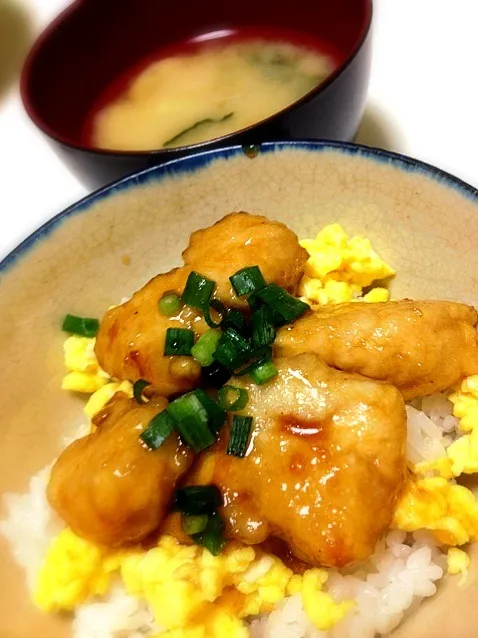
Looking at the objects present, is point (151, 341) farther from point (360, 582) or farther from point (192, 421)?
point (360, 582)

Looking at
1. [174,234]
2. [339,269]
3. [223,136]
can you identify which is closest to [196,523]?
[339,269]

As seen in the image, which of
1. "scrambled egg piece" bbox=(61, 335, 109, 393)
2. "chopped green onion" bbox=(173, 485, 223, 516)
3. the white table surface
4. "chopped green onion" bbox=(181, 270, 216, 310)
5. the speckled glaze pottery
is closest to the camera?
"chopped green onion" bbox=(173, 485, 223, 516)

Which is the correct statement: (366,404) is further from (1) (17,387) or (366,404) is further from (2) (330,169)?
(1) (17,387)

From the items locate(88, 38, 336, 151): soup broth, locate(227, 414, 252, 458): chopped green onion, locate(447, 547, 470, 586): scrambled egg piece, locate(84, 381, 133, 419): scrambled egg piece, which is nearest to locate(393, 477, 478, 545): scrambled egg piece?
locate(447, 547, 470, 586): scrambled egg piece

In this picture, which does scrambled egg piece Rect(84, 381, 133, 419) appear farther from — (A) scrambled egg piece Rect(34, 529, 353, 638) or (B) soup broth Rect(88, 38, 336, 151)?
(B) soup broth Rect(88, 38, 336, 151)

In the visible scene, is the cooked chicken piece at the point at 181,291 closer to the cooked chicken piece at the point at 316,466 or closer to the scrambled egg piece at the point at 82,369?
the scrambled egg piece at the point at 82,369

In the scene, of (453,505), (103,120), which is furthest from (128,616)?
(103,120)

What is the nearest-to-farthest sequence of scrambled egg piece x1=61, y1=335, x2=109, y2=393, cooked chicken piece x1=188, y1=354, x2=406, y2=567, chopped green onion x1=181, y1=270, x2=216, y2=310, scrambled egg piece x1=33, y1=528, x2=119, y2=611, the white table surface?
cooked chicken piece x1=188, y1=354, x2=406, y2=567 → scrambled egg piece x1=33, y1=528, x2=119, y2=611 → chopped green onion x1=181, y1=270, x2=216, y2=310 → scrambled egg piece x1=61, y1=335, x2=109, y2=393 → the white table surface

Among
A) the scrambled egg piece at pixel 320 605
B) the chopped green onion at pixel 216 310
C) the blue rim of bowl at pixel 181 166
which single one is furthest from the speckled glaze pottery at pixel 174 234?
the scrambled egg piece at pixel 320 605
